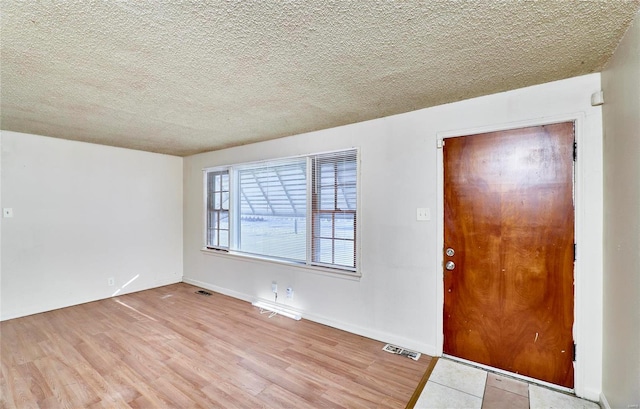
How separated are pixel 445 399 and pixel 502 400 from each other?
412mm

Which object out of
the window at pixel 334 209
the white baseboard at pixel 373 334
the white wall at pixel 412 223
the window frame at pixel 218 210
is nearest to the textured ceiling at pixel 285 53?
the white wall at pixel 412 223

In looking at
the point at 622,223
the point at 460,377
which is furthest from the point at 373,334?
the point at 622,223

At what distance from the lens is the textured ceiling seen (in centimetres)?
139

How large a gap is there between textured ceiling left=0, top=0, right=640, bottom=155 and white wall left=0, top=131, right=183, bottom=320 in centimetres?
123

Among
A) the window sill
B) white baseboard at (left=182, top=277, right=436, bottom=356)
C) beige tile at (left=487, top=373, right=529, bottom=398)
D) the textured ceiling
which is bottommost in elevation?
beige tile at (left=487, top=373, right=529, bottom=398)

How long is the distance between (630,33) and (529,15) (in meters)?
0.61

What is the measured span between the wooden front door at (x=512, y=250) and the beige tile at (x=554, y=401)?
0.11m

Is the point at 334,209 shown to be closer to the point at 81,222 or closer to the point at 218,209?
the point at 218,209

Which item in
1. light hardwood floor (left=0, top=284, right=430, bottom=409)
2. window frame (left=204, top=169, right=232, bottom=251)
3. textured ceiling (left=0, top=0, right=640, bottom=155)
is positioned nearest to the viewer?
textured ceiling (left=0, top=0, right=640, bottom=155)

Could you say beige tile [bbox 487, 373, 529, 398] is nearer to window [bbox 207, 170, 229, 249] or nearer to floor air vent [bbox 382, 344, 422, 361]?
floor air vent [bbox 382, 344, 422, 361]

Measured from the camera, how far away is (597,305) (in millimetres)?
2076

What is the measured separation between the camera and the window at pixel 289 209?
3396 millimetres

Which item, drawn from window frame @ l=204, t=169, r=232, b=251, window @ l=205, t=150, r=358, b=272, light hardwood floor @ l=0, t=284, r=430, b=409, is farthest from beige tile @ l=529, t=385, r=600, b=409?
window frame @ l=204, t=169, r=232, b=251

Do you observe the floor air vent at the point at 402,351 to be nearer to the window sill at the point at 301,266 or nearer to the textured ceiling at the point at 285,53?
the window sill at the point at 301,266
